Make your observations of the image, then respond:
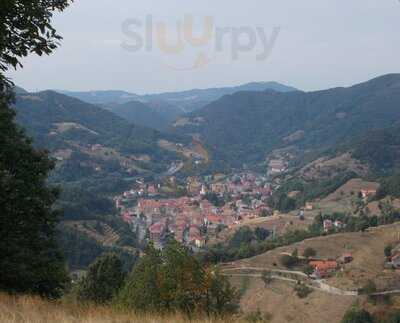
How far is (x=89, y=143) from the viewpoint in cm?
15875

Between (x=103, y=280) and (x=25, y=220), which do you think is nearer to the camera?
(x=25, y=220)

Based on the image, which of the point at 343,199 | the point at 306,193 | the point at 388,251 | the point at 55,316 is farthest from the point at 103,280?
the point at 306,193

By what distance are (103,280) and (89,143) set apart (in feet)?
459

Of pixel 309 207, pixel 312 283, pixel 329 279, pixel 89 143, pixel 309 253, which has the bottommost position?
pixel 312 283

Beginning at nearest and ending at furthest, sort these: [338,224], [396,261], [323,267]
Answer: [396,261], [323,267], [338,224]

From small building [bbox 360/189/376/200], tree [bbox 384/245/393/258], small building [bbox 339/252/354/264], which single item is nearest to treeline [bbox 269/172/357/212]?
small building [bbox 360/189/376/200]

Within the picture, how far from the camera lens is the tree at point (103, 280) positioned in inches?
835

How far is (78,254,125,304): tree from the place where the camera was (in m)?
21.2

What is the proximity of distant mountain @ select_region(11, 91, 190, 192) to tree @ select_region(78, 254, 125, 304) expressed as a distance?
91.8 metres

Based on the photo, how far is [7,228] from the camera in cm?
989

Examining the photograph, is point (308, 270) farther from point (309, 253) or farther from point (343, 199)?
point (343, 199)

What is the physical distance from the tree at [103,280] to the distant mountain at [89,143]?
9178 centimetres

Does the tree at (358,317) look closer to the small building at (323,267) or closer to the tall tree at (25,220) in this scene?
the small building at (323,267)

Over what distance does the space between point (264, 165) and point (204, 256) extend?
5058 inches
